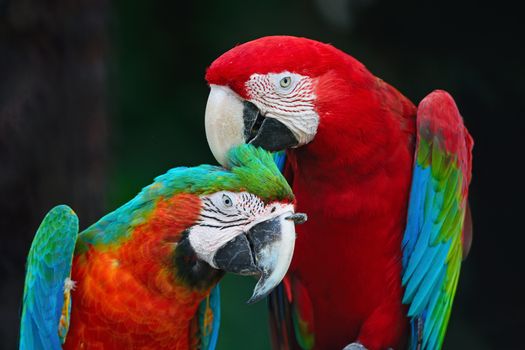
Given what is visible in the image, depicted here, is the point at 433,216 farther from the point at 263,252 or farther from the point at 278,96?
the point at 263,252

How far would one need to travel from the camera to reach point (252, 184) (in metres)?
2.13

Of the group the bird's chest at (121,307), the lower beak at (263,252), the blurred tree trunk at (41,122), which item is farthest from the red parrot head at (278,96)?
the blurred tree trunk at (41,122)

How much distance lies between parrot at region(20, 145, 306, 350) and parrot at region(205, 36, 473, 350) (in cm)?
21

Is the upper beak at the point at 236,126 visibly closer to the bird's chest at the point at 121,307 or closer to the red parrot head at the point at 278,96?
the red parrot head at the point at 278,96

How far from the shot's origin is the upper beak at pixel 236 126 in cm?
239

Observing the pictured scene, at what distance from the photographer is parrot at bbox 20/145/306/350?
213 centimetres

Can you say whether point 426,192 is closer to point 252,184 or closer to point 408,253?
point 408,253

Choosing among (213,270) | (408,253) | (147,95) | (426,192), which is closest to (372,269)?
(408,253)

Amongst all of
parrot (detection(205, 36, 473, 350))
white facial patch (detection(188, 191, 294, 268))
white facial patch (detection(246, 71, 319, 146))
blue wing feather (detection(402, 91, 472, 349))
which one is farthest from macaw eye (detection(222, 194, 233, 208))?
blue wing feather (detection(402, 91, 472, 349))

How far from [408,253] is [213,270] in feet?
2.53

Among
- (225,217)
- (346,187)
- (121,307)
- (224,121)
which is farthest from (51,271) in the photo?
(346,187)

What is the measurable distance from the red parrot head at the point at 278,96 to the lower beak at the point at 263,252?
302 millimetres

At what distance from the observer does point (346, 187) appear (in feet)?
8.52

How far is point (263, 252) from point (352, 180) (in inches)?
23.2
